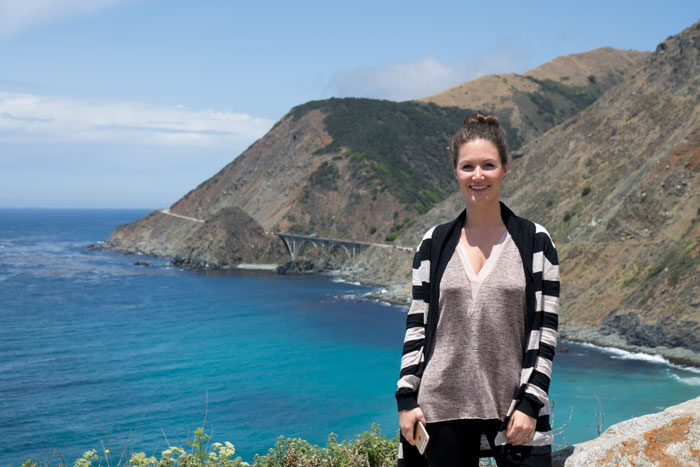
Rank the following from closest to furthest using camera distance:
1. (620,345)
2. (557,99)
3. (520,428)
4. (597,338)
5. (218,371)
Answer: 1. (520,428)
2. (620,345)
3. (218,371)
4. (597,338)
5. (557,99)

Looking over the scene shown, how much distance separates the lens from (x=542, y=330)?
3.71 meters

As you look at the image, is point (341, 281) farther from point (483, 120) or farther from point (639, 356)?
point (483, 120)

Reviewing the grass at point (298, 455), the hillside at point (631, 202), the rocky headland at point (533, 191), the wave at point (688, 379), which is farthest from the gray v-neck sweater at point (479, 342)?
the hillside at point (631, 202)

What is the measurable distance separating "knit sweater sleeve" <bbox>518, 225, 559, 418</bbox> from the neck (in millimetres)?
292

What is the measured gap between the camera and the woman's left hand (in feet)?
Answer: 11.8

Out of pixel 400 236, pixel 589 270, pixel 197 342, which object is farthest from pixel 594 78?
pixel 197 342

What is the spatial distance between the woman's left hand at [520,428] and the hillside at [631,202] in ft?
146

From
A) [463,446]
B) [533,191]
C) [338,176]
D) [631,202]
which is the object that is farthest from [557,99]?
[463,446]

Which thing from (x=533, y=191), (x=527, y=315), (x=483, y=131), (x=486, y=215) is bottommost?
(x=527, y=315)

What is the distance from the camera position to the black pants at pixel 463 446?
3.69 m

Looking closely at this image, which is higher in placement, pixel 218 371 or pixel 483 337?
pixel 483 337

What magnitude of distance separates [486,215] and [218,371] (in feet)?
151

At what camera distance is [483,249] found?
12.8ft

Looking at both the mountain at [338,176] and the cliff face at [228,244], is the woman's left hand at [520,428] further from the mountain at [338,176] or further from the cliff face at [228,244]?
the cliff face at [228,244]
